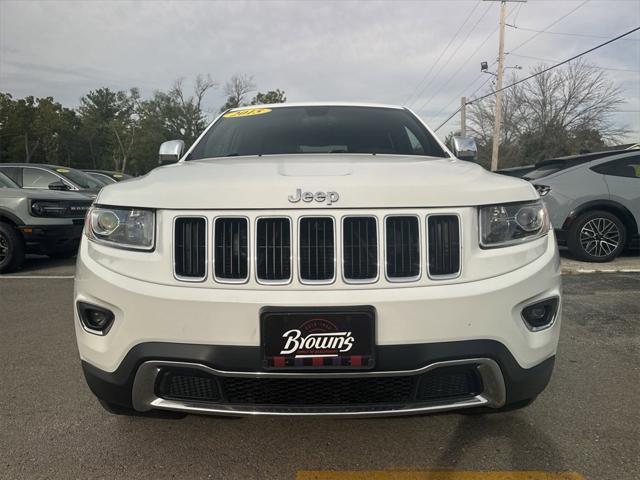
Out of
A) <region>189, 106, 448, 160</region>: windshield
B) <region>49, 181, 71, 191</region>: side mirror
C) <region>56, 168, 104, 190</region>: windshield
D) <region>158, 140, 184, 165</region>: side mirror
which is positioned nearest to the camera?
<region>189, 106, 448, 160</region>: windshield

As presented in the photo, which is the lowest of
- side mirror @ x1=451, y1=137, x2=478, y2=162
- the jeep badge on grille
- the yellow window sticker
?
the jeep badge on grille

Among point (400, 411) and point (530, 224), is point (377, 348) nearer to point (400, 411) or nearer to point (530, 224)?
point (400, 411)

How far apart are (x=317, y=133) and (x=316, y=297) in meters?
1.86

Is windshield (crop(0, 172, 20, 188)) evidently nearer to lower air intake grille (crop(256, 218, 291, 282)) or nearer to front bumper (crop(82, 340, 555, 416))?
front bumper (crop(82, 340, 555, 416))

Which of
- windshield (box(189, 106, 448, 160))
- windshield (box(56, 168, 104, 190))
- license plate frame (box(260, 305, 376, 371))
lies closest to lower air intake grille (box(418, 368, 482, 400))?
license plate frame (box(260, 305, 376, 371))

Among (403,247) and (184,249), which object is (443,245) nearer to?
(403,247)

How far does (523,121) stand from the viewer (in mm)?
39188

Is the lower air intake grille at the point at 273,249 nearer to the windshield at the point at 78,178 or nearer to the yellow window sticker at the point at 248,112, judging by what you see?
the yellow window sticker at the point at 248,112

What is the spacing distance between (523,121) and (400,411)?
4190cm

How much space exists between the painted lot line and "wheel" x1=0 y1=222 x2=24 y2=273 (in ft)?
21.1

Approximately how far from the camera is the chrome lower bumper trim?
1.80 meters

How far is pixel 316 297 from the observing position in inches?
71.5

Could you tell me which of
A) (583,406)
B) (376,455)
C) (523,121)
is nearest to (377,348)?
(376,455)

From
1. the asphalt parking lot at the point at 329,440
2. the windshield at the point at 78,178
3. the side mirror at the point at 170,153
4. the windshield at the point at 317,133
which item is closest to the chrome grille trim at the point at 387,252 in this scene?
the asphalt parking lot at the point at 329,440
